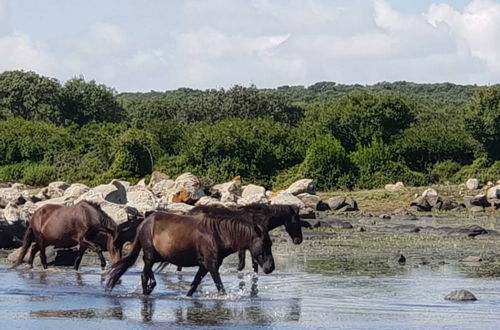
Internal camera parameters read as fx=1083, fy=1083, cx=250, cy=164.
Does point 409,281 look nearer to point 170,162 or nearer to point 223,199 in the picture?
point 223,199

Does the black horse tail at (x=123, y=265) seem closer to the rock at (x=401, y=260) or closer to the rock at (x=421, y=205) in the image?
the rock at (x=401, y=260)

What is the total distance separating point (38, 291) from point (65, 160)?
4380cm

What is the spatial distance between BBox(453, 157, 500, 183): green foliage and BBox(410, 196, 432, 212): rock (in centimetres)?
775

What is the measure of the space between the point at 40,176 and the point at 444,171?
21550 mm

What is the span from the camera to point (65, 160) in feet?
197

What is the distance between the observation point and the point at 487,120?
55.7m

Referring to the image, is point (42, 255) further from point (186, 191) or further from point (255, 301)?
point (186, 191)

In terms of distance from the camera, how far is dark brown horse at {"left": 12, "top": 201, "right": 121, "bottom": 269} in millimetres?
20031

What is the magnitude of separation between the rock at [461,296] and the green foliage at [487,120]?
40105mm

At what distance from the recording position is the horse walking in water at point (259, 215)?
53.8 ft

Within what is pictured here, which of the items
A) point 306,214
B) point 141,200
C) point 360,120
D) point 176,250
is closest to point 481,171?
point 360,120

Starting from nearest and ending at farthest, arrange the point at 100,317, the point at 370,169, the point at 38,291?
the point at 100,317
the point at 38,291
the point at 370,169

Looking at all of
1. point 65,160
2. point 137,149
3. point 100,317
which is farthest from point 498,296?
point 65,160

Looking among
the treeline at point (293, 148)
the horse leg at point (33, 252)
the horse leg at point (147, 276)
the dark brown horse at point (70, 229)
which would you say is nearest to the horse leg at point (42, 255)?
the dark brown horse at point (70, 229)
